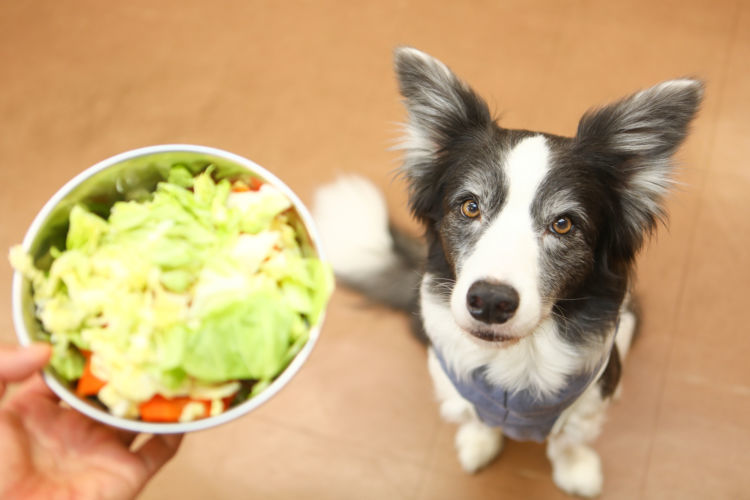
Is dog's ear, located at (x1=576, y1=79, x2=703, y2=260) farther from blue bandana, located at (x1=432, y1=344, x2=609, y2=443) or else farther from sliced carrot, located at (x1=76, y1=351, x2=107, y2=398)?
sliced carrot, located at (x1=76, y1=351, x2=107, y2=398)

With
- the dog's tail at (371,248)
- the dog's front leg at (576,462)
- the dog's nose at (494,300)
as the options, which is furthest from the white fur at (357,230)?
the dog's nose at (494,300)

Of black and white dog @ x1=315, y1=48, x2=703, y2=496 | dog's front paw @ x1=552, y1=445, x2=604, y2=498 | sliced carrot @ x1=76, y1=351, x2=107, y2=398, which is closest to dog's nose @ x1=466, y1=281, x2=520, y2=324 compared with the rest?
black and white dog @ x1=315, y1=48, x2=703, y2=496

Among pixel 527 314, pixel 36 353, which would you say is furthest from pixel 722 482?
pixel 36 353

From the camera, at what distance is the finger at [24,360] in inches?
40.2

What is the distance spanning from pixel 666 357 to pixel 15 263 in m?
2.05

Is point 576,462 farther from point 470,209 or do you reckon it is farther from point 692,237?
point 470,209

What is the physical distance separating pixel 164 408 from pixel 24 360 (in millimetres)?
236

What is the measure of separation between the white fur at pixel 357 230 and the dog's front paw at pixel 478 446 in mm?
625

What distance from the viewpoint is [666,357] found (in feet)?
7.34

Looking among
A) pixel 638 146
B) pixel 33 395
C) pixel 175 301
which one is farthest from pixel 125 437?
pixel 638 146

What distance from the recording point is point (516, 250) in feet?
4.32

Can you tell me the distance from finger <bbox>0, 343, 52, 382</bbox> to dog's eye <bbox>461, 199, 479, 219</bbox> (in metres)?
0.90

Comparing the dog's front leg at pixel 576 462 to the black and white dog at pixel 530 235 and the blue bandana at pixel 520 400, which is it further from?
the blue bandana at pixel 520 400

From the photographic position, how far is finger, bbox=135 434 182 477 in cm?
139
